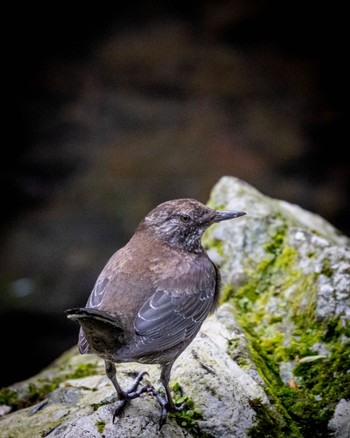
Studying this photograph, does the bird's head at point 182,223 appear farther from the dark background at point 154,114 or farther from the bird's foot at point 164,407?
the dark background at point 154,114

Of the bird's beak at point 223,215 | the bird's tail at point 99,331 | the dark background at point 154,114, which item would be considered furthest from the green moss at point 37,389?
the dark background at point 154,114

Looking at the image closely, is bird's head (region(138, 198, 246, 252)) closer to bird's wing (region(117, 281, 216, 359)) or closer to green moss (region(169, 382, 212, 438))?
bird's wing (region(117, 281, 216, 359))

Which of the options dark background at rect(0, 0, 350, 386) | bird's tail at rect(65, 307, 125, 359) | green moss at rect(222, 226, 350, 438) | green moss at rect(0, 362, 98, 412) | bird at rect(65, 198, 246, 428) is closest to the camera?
bird's tail at rect(65, 307, 125, 359)

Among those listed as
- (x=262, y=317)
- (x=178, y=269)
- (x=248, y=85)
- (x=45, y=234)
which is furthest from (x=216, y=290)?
(x=248, y=85)

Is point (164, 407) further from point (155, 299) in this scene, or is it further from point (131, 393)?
point (155, 299)

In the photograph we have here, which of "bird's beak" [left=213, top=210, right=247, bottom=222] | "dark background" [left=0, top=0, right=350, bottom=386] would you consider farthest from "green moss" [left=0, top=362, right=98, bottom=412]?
"dark background" [left=0, top=0, right=350, bottom=386]

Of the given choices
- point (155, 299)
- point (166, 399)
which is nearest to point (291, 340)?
point (166, 399)
